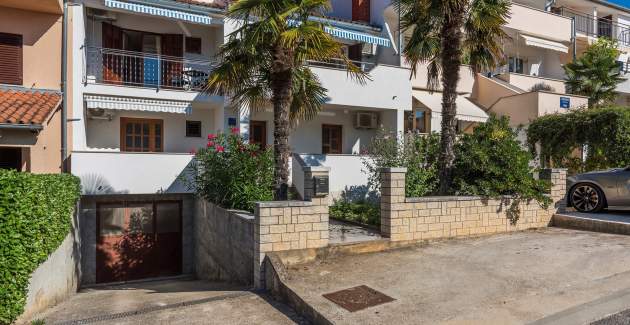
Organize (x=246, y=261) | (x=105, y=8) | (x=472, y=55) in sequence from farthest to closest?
(x=105, y=8) < (x=472, y=55) < (x=246, y=261)

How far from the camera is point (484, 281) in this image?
7.08 meters

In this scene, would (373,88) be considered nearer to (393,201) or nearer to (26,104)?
(393,201)

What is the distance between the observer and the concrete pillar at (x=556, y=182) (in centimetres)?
1223

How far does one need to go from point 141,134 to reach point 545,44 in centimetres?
2340

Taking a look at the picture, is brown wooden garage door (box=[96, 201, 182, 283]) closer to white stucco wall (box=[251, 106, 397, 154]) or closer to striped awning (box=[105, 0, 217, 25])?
white stucco wall (box=[251, 106, 397, 154])

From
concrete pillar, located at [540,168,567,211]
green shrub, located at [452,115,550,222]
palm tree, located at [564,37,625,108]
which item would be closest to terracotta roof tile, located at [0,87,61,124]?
green shrub, located at [452,115,550,222]

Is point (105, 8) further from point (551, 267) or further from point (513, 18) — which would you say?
point (513, 18)

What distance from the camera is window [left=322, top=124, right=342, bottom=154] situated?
1978cm

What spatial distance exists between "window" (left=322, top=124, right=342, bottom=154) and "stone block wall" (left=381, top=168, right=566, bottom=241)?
10.00 meters

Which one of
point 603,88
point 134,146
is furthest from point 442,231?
point 603,88

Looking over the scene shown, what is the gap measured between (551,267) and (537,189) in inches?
181

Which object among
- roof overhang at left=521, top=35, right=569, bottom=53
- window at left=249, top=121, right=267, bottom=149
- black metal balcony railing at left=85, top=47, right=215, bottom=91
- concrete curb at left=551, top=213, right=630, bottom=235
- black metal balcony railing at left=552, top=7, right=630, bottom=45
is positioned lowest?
concrete curb at left=551, top=213, right=630, bottom=235

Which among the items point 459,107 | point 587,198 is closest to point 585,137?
point 587,198

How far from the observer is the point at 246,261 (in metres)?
8.88
